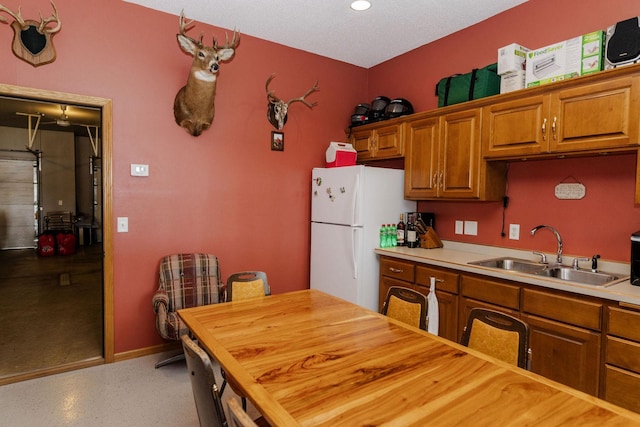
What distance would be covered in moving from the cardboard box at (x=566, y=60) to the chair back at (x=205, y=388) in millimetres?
2764

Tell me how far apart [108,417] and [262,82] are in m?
3.12

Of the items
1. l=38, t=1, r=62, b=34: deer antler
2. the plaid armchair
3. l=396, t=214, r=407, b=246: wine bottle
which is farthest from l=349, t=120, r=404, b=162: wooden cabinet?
l=38, t=1, r=62, b=34: deer antler

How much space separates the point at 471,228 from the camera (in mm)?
3441

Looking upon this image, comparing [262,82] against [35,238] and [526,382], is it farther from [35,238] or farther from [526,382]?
[35,238]

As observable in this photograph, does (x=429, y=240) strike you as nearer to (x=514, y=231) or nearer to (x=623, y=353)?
(x=514, y=231)

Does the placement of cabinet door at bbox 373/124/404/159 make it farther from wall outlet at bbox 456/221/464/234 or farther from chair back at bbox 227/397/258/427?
chair back at bbox 227/397/258/427

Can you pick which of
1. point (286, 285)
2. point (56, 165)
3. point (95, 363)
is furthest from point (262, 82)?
point (56, 165)

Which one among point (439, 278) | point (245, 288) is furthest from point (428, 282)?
point (245, 288)

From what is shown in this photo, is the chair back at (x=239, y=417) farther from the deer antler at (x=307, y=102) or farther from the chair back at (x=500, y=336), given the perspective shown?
the deer antler at (x=307, y=102)

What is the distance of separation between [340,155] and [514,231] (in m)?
1.82

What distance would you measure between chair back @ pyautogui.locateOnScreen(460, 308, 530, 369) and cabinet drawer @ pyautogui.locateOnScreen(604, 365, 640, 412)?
89cm

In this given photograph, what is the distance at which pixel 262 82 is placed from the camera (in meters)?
3.76

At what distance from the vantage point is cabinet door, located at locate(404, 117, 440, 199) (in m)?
3.35

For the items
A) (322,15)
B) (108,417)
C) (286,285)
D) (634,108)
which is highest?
(322,15)
